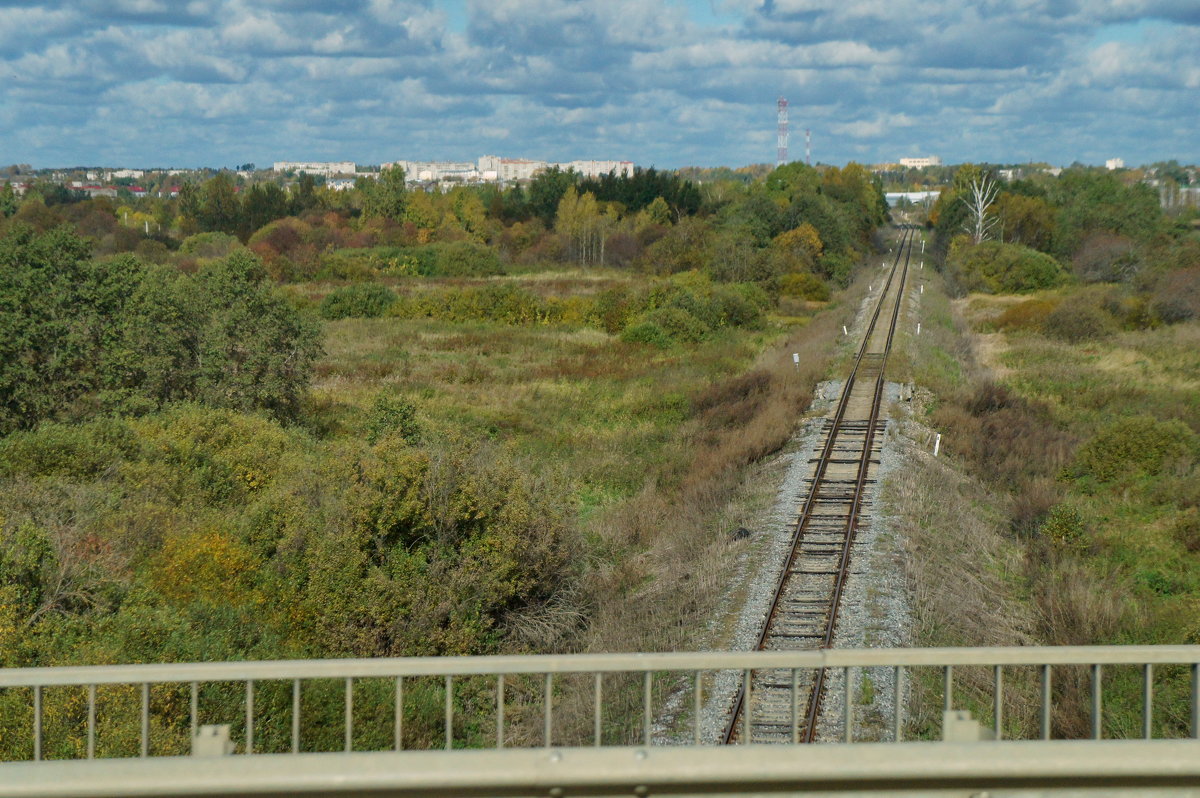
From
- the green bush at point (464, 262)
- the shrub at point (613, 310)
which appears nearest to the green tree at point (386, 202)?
the green bush at point (464, 262)

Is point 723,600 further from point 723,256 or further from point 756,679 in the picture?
point 723,256

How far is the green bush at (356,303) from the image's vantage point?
187 feet

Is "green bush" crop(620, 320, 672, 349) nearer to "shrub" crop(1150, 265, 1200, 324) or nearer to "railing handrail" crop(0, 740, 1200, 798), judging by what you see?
"shrub" crop(1150, 265, 1200, 324)

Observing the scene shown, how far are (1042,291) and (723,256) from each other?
19.1m

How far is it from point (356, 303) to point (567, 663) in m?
56.2

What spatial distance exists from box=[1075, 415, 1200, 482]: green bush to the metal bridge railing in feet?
37.2

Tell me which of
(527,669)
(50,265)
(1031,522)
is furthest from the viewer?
(50,265)

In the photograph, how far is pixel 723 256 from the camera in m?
63.2

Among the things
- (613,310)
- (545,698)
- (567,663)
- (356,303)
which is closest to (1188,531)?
(545,698)

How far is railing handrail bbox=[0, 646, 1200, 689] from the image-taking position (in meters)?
3.42

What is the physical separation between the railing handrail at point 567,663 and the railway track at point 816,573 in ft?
0.91

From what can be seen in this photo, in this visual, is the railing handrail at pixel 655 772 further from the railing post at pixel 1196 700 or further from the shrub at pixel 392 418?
the shrub at pixel 392 418

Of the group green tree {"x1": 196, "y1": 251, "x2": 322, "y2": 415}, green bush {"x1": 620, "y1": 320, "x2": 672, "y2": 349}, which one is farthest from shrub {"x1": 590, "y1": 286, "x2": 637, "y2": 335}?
green tree {"x1": 196, "y1": 251, "x2": 322, "y2": 415}

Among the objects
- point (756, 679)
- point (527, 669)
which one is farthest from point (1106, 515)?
point (527, 669)
